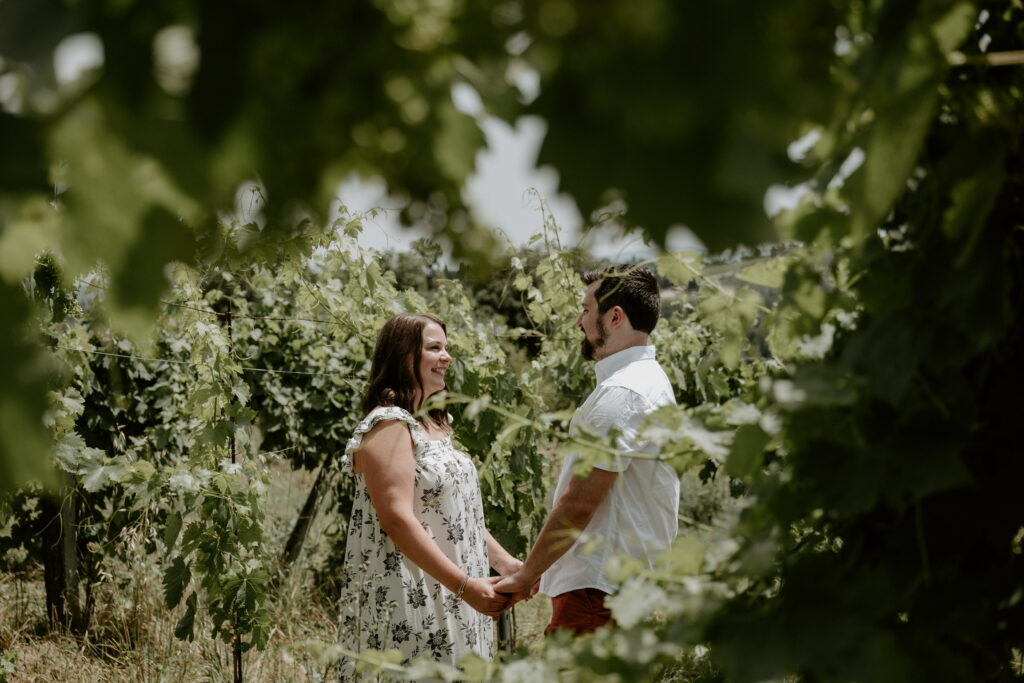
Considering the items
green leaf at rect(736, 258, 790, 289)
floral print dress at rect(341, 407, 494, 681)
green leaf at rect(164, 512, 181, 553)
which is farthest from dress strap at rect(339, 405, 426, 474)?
green leaf at rect(736, 258, 790, 289)

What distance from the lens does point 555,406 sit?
6559 millimetres

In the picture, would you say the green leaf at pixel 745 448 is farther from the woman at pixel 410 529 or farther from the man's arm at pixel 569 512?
the woman at pixel 410 529

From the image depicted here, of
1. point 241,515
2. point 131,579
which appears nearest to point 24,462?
point 241,515

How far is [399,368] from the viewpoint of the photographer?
9.71 ft

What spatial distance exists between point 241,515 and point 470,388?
1.37 m

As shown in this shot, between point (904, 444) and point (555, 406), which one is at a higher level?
point (555, 406)

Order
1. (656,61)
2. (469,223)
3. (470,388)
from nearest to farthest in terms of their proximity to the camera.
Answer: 1. (656,61)
2. (469,223)
3. (470,388)

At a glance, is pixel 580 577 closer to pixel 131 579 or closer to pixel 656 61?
pixel 656 61

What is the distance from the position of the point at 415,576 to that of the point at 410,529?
27 cm

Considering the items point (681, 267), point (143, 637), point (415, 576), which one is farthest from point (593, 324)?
point (143, 637)

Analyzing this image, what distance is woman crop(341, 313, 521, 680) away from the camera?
2.62 m

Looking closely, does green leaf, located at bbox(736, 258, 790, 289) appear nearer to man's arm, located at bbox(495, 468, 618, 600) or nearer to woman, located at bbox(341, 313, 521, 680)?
man's arm, located at bbox(495, 468, 618, 600)

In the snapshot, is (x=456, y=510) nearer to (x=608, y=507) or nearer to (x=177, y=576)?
(x=608, y=507)

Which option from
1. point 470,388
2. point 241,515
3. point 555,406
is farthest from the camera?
point 555,406
